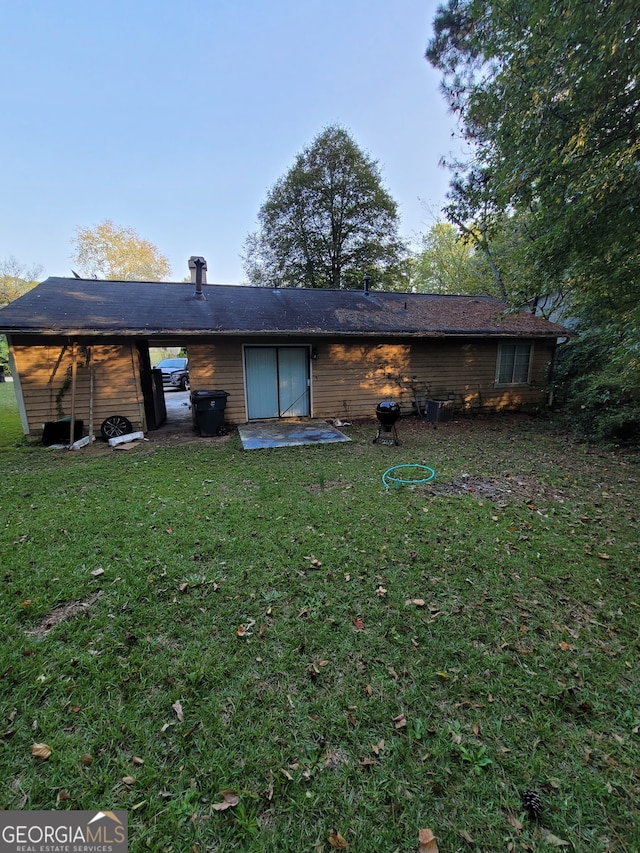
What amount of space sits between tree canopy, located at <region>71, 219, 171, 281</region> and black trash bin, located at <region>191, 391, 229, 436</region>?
948 inches

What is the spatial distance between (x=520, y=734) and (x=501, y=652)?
514 millimetres

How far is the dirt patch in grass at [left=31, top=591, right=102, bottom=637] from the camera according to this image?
2324 mm

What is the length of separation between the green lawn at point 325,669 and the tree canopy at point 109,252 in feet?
95.1

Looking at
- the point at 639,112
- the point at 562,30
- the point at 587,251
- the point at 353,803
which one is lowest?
the point at 353,803

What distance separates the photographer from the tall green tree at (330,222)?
19406 mm

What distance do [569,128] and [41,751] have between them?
669cm

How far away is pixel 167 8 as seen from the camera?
26.5ft

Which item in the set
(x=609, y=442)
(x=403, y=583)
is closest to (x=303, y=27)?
(x=609, y=442)

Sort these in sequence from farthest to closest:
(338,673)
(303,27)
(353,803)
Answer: (303,27)
(338,673)
(353,803)

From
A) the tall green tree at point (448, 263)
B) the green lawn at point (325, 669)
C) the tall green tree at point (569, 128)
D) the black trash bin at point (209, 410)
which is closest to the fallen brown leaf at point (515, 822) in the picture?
the green lawn at point (325, 669)

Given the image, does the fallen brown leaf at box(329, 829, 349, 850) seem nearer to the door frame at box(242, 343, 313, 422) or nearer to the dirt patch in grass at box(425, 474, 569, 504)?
the dirt patch in grass at box(425, 474, 569, 504)

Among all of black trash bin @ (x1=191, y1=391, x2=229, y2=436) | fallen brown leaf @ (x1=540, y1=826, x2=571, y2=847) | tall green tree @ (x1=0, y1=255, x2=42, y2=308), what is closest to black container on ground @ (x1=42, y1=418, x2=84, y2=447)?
black trash bin @ (x1=191, y1=391, x2=229, y2=436)

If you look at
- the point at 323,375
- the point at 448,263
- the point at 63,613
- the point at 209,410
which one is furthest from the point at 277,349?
the point at 448,263

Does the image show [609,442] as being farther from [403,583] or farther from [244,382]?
[244,382]
